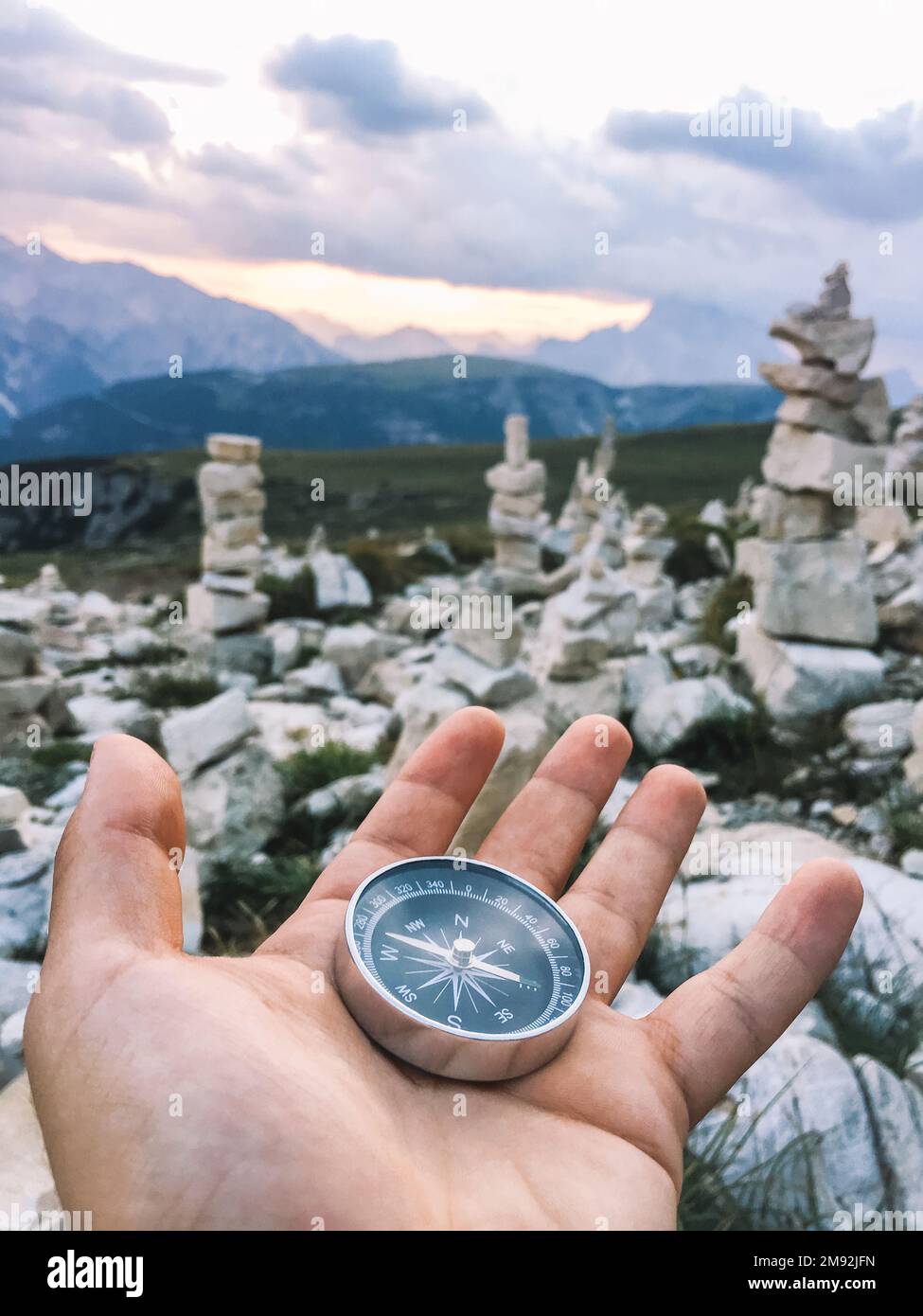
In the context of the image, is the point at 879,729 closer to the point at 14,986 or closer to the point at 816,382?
the point at 816,382

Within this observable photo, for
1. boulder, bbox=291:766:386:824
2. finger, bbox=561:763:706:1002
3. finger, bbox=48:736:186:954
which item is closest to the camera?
Answer: finger, bbox=48:736:186:954

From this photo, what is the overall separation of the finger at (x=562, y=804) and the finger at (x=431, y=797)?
0.20m

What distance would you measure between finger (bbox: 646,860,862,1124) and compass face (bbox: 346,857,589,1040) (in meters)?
Answer: 0.37

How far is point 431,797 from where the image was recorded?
12.7ft

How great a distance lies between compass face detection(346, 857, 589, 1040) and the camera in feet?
9.94

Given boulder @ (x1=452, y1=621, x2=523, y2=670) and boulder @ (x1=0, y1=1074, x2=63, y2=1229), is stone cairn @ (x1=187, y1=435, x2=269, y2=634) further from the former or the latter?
boulder @ (x1=0, y1=1074, x2=63, y2=1229)

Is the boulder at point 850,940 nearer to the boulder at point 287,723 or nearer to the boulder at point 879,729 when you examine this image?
the boulder at point 879,729

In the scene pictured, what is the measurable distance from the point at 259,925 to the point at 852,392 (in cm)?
729

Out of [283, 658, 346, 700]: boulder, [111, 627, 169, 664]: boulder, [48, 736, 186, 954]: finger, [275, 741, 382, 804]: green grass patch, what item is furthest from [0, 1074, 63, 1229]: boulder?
[111, 627, 169, 664]: boulder

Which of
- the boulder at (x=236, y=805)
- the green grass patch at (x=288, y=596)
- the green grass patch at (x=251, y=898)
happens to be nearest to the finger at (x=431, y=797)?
the green grass patch at (x=251, y=898)

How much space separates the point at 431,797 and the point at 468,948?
0.80 m

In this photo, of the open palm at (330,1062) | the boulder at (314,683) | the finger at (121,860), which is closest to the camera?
the open palm at (330,1062)

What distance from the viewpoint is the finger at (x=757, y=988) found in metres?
3.26

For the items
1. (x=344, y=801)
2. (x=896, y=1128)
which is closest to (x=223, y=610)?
(x=344, y=801)
